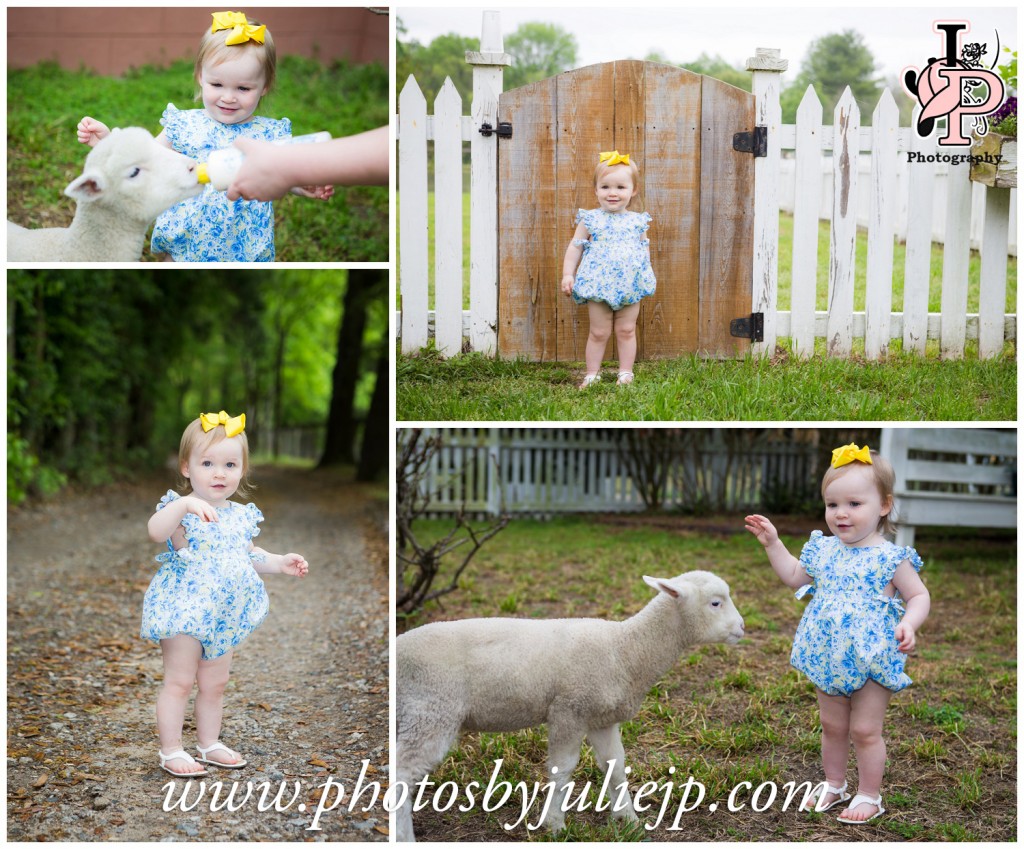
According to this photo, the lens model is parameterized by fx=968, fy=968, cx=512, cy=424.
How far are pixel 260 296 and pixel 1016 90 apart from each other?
1300cm

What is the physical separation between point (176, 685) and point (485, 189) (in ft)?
8.59

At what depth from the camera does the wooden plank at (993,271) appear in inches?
186

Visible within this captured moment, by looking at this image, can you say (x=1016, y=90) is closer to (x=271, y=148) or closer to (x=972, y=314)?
(x=972, y=314)

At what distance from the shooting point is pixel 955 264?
4.86m

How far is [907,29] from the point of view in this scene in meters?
4.87

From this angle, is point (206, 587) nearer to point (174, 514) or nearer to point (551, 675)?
point (174, 514)

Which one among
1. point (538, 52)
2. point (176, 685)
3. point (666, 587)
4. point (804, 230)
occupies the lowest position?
point (176, 685)

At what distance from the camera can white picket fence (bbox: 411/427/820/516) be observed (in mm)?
9391

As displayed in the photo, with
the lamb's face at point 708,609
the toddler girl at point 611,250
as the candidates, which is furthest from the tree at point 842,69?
the lamb's face at point 708,609

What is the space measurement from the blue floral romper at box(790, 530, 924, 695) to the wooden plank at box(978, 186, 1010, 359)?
2.23 m

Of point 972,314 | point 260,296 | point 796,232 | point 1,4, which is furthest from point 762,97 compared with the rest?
point 260,296

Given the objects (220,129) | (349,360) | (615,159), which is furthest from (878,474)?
(349,360)

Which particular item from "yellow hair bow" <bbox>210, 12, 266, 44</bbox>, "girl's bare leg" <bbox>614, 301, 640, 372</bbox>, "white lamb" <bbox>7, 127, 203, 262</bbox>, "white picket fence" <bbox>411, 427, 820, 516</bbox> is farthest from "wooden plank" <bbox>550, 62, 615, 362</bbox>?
"white picket fence" <bbox>411, 427, 820, 516</bbox>

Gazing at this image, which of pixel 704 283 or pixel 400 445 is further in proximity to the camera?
pixel 400 445
